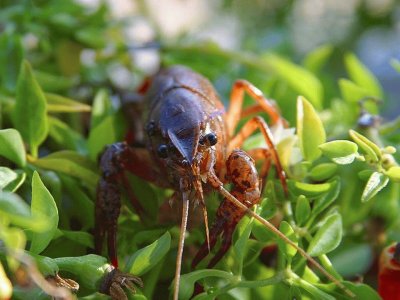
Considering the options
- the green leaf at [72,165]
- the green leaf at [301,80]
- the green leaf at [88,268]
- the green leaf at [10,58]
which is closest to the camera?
the green leaf at [88,268]

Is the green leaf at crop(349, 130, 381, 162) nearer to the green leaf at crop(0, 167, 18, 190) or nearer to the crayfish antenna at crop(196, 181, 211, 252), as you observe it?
the crayfish antenna at crop(196, 181, 211, 252)

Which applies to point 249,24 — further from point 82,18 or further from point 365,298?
point 365,298

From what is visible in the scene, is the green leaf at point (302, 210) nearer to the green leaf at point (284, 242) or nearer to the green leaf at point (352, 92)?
the green leaf at point (284, 242)

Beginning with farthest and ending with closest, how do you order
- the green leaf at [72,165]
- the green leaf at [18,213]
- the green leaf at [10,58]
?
the green leaf at [10,58]
the green leaf at [72,165]
the green leaf at [18,213]

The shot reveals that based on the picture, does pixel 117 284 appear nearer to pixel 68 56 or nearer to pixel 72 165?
pixel 72 165

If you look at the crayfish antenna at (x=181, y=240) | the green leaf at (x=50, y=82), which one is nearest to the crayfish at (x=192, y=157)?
the crayfish antenna at (x=181, y=240)

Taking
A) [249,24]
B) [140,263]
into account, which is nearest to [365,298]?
[140,263]
